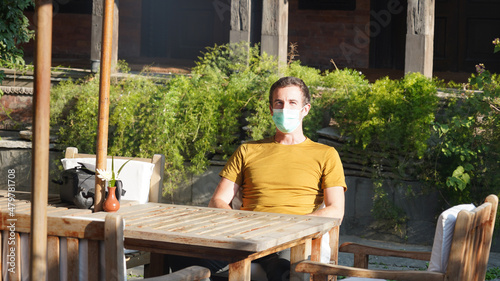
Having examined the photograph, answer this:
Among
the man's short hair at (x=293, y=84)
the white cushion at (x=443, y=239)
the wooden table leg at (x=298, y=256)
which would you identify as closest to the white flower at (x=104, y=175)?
the wooden table leg at (x=298, y=256)

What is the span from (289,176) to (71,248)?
156cm

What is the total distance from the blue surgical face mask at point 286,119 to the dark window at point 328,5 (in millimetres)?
7113

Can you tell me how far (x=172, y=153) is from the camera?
673 cm

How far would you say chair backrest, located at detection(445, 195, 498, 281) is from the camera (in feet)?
8.61

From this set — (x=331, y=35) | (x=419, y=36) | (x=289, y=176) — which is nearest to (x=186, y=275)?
(x=289, y=176)

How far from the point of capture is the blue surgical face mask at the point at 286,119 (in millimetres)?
3684

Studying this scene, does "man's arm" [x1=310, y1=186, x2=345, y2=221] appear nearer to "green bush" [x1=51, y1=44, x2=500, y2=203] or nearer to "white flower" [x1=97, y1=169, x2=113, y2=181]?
"white flower" [x1=97, y1=169, x2=113, y2=181]

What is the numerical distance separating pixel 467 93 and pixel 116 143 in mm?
3232

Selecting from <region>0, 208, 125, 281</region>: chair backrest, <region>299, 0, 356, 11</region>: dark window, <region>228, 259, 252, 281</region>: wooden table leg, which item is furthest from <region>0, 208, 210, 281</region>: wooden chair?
<region>299, 0, 356, 11</region>: dark window

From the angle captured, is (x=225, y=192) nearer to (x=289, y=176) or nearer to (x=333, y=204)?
(x=289, y=176)

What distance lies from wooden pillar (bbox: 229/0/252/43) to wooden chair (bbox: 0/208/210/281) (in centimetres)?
548

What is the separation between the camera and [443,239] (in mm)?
2705

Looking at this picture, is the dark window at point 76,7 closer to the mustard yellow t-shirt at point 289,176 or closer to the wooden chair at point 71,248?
the mustard yellow t-shirt at point 289,176

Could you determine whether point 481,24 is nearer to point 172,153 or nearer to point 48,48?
point 172,153
